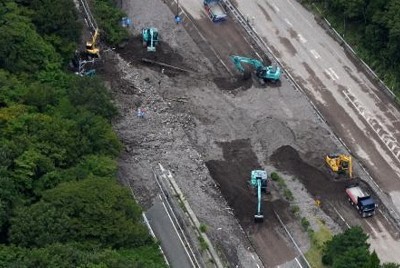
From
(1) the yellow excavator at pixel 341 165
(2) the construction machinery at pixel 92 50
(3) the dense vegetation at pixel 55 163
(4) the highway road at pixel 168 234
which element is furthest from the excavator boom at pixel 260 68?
(4) the highway road at pixel 168 234

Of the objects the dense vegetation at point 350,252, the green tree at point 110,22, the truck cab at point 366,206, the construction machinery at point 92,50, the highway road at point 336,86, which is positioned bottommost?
the dense vegetation at point 350,252

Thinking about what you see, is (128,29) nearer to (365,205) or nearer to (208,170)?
(208,170)

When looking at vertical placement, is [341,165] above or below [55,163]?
below

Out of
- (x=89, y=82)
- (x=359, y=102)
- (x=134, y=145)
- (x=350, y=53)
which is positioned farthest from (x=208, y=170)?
(x=350, y=53)

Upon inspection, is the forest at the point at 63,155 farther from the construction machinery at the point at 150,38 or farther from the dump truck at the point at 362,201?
the construction machinery at the point at 150,38

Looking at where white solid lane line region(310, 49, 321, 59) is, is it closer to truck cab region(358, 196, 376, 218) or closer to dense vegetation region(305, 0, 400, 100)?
dense vegetation region(305, 0, 400, 100)

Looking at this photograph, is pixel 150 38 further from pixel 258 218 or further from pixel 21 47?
pixel 258 218

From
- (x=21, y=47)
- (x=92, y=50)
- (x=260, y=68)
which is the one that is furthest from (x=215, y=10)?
(x=21, y=47)
